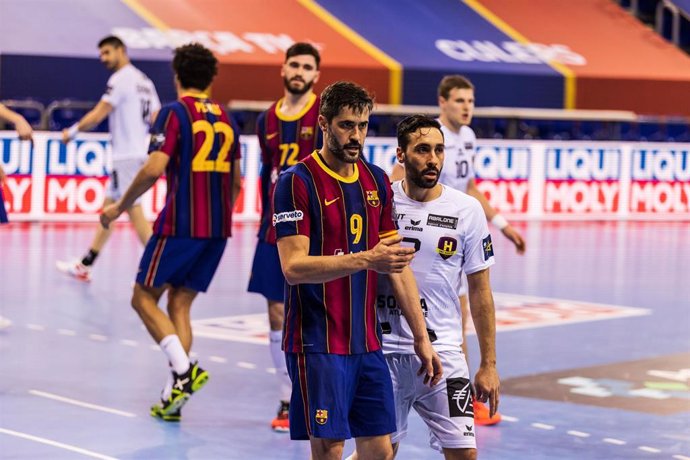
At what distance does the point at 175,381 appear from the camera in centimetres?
823

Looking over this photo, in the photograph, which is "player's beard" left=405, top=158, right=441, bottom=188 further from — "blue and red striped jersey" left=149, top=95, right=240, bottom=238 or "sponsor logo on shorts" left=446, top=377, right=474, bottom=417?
"blue and red striped jersey" left=149, top=95, right=240, bottom=238

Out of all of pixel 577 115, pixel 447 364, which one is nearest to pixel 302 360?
pixel 447 364

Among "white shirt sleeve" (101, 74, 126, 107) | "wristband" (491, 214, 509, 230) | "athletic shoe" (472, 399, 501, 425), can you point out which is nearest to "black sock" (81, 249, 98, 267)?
"white shirt sleeve" (101, 74, 126, 107)

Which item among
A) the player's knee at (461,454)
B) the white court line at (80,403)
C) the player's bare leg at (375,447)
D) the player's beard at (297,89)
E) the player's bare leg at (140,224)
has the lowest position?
the white court line at (80,403)

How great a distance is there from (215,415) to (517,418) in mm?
1806

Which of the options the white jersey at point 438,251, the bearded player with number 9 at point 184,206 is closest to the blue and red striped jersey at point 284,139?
the bearded player with number 9 at point 184,206

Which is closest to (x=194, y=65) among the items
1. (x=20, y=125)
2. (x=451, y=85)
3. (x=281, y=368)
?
(x=451, y=85)

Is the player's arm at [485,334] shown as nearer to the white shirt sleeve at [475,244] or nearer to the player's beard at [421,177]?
Result: the white shirt sleeve at [475,244]

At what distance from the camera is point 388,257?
16.7 ft

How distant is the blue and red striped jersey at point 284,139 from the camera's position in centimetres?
837

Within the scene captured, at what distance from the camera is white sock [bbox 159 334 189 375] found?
8242 mm

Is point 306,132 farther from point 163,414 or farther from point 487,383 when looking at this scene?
point 487,383

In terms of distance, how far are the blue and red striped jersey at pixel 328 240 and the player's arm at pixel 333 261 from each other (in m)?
0.06

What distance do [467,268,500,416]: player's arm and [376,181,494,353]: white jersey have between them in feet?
0.21
